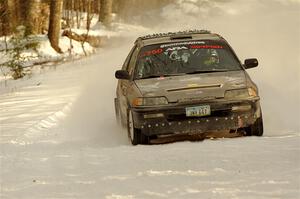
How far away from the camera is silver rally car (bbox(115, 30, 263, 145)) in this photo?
800 centimetres

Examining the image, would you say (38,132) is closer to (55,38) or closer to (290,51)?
(290,51)

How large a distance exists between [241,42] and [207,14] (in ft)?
62.5

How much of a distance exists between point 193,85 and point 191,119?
1.63ft

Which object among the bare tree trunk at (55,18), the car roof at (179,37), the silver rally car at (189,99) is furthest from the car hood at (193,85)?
the bare tree trunk at (55,18)

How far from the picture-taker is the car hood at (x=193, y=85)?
26.3 feet

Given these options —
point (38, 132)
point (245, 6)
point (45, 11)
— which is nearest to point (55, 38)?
point (45, 11)

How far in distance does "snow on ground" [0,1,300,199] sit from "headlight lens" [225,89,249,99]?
1.94 ft

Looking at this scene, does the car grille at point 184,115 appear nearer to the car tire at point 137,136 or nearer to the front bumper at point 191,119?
the front bumper at point 191,119

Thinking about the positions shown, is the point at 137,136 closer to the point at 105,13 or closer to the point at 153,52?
the point at 153,52

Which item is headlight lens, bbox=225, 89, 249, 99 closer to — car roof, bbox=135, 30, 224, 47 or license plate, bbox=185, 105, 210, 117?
license plate, bbox=185, 105, 210, 117

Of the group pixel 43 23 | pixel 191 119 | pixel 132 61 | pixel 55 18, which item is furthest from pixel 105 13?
pixel 191 119

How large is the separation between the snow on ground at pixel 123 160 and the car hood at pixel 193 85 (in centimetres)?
66

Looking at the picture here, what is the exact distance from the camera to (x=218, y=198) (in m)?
5.10

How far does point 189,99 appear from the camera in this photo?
7988mm
